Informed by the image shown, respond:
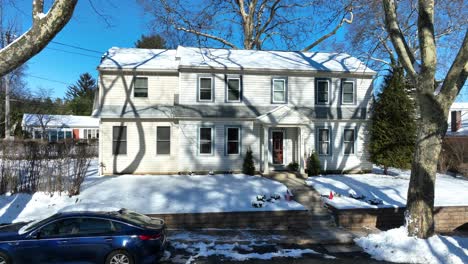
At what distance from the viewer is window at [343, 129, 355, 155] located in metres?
19.5

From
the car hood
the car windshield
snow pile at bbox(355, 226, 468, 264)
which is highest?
the car windshield

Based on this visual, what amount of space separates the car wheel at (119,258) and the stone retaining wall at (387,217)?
25.4 feet

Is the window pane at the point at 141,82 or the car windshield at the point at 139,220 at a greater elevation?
the window pane at the point at 141,82

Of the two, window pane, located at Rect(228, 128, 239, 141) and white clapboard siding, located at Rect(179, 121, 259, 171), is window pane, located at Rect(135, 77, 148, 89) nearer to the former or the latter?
white clapboard siding, located at Rect(179, 121, 259, 171)

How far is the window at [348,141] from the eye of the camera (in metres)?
19.5

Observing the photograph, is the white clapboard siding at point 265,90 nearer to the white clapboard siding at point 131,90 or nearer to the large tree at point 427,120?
the white clapboard siding at point 131,90

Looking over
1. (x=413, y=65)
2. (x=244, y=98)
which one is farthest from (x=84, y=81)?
(x=413, y=65)

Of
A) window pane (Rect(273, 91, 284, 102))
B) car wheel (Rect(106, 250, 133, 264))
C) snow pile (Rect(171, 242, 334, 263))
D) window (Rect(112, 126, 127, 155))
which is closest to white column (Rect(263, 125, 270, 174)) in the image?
window pane (Rect(273, 91, 284, 102))

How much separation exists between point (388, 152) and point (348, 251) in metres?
10.5

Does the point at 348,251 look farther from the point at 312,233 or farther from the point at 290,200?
the point at 290,200

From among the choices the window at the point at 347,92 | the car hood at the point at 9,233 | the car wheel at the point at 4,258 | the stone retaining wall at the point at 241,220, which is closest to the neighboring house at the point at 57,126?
the window at the point at 347,92

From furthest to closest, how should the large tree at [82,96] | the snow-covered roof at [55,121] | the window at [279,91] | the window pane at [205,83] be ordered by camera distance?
the large tree at [82,96]
the snow-covered roof at [55,121]
the window at [279,91]
the window pane at [205,83]

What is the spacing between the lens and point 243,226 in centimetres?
1170

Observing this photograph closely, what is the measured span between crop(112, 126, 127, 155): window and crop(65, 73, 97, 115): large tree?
46.6 m
